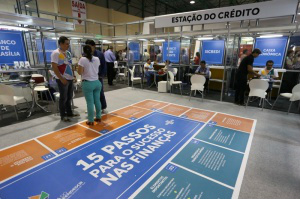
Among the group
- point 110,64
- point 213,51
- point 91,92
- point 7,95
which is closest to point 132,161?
point 91,92

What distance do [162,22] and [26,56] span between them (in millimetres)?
4549

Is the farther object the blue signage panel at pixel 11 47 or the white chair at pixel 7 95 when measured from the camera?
the blue signage panel at pixel 11 47

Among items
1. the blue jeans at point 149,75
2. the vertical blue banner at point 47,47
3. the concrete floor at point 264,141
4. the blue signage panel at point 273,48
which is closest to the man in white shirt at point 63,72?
the concrete floor at point 264,141

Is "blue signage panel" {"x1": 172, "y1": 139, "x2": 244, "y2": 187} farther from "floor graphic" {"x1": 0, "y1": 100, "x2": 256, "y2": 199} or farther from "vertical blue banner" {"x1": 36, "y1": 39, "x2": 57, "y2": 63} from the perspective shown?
"vertical blue banner" {"x1": 36, "y1": 39, "x2": 57, "y2": 63}

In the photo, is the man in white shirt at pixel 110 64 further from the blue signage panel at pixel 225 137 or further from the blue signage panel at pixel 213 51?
the blue signage panel at pixel 225 137

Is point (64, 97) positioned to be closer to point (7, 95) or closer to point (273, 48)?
point (7, 95)

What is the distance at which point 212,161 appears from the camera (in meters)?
2.51

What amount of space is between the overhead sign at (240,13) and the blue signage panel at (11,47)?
4722 millimetres

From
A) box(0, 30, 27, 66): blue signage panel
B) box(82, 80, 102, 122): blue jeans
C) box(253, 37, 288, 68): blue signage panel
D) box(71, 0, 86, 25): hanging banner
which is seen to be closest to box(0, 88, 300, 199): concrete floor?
box(82, 80, 102, 122): blue jeans

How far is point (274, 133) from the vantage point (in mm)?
3504

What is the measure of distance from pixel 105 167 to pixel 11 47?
504cm

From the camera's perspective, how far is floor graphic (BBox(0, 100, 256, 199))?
1.98 m

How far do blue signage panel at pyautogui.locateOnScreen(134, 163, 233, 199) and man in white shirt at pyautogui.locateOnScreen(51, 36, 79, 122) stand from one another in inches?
106

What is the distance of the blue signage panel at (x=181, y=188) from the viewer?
6.23ft
